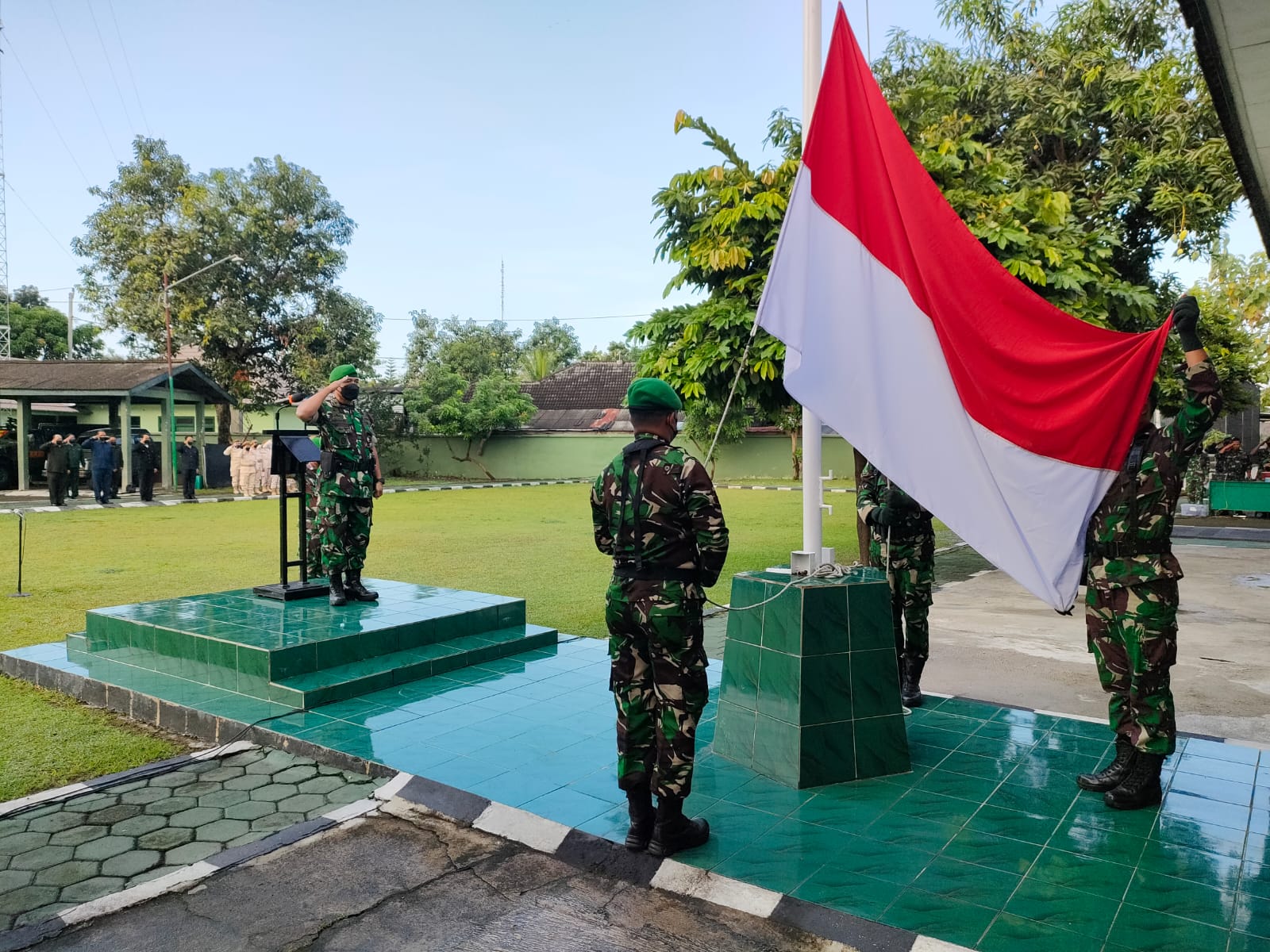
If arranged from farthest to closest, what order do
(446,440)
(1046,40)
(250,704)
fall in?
(446,440)
(1046,40)
(250,704)

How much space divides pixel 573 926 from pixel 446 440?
34840mm

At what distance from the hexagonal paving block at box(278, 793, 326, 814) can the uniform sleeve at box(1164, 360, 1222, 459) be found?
4.07m

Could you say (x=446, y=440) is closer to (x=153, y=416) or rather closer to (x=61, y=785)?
(x=153, y=416)

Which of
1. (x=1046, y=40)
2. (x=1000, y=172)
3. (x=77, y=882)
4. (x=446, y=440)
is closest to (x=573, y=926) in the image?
(x=77, y=882)

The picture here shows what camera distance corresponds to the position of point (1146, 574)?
391 cm

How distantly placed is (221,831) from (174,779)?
0.77 metres

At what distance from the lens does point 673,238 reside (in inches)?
368

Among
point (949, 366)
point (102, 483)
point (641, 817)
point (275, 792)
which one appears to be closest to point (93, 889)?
point (275, 792)

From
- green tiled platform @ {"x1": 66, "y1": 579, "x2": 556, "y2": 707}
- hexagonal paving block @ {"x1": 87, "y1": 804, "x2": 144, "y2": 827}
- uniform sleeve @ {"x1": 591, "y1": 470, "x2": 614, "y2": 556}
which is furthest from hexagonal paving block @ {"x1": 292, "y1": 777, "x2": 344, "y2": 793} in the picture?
uniform sleeve @ {"x1": 591, "y1": 470, "x2": 614, "y2": 556}

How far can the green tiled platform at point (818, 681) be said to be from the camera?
425 centimetres

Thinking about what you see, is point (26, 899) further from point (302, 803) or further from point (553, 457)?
point (553, 457)

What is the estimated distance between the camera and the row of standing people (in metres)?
25.0

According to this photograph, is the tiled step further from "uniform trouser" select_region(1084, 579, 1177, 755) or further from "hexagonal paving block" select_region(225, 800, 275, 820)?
"uniform trouser" select_region(1084, 579, 1177, 755)

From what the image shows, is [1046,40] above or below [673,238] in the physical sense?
above
